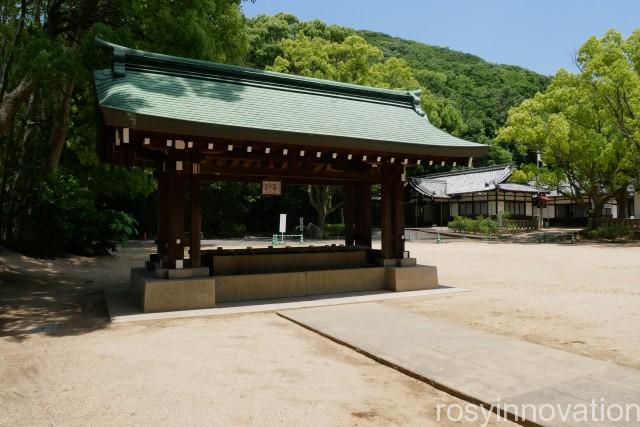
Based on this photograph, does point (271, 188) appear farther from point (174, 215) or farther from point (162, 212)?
point (174, 215)

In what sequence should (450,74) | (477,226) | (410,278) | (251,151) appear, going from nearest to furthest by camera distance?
(251,151), (410,278), (477,226), (450,74)

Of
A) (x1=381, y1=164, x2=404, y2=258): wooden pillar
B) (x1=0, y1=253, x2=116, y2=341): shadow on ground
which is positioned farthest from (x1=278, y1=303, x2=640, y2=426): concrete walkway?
(x1=0, y1=253, x2=116, y2=341): shadow on ground

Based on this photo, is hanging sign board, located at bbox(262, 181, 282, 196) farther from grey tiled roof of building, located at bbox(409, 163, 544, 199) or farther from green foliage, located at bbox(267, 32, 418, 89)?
grey tiled roof of building, located at bbox(409, 163, 544, 199)

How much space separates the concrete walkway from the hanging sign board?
426 centimetres

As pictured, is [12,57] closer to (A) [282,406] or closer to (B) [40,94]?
(B) [40,94]

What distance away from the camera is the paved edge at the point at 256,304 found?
7.99 metres

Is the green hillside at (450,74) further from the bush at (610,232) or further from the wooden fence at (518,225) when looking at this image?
the bush at (610,232)

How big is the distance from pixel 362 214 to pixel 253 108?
4.85 meters

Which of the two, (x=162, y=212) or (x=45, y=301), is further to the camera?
(x=162, y=212)

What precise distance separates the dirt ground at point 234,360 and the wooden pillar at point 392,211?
1.76m

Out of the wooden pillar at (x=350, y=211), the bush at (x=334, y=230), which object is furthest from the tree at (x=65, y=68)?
the bush at (x=334, y=230)

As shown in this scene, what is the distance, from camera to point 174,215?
347 inches

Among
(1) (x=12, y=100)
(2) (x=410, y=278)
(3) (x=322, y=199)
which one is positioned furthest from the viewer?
(3) (x=322, y=199)

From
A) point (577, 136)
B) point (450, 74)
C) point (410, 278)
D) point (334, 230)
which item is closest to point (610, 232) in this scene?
point (577, 136)
